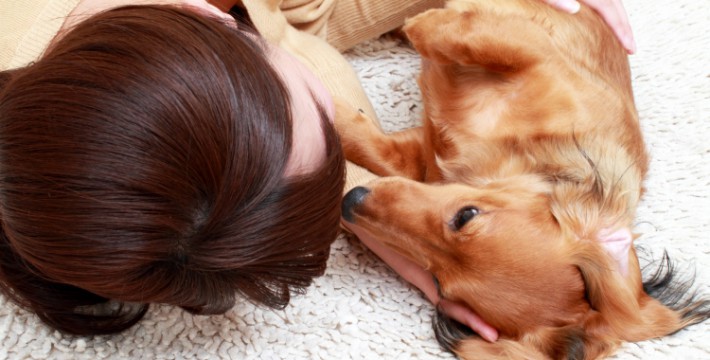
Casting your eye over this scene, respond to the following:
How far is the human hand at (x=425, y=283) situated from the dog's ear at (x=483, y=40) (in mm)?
494

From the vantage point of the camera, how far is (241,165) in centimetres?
95

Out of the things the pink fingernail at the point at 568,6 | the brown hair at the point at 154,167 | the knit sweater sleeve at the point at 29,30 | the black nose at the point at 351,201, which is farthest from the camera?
the pink fingernail at the point at 568,6

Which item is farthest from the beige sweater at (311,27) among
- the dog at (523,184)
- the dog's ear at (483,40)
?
the dog's ear at (483,40)

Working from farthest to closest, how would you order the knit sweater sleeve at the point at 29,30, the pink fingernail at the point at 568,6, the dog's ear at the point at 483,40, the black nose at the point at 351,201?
the pink fingernail at the point at 568,6 < the dog's ear at the point at 483,40 < the black nose at the point at 351,201 < the knit sweater sleeve at the point at 29,30

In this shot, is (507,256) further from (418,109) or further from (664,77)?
(664,77)

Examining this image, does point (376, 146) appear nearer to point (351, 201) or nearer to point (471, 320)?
point (351, 201)

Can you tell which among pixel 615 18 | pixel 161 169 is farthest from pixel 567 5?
pixel 161 169

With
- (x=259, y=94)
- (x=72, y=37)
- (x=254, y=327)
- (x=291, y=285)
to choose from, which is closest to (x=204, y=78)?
(x=259, y=94)

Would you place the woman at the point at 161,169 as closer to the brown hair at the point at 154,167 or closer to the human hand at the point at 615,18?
the brown hair at the point at 154,167

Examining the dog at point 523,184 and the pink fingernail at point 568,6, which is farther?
the pink fingernail at point 568,6

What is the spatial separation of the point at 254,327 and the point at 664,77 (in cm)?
145

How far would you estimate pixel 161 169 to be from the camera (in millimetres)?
893

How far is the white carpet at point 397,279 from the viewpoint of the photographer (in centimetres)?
132

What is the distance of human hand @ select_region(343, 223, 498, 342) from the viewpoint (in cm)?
141
